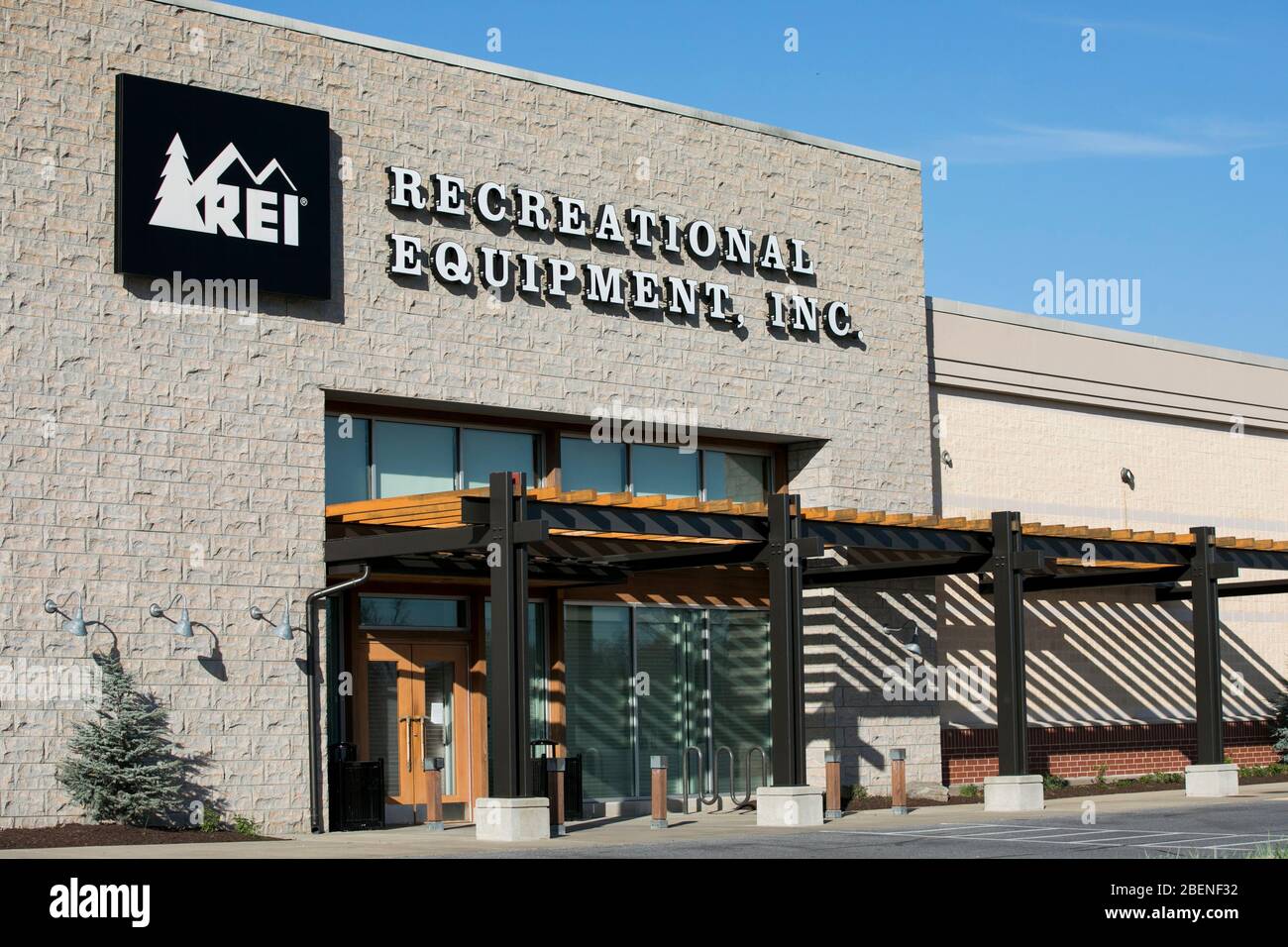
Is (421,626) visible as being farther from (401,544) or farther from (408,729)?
(401,544)

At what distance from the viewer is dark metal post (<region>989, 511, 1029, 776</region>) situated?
25219mm

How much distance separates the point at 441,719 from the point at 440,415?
14.1 ft

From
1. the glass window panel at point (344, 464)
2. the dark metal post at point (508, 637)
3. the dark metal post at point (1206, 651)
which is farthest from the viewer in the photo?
the dark metal post at point (1206, 651)

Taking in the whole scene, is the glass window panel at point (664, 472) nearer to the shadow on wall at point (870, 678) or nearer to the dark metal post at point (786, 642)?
the shadow on wall at point (870, 678)

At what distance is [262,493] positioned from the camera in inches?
897

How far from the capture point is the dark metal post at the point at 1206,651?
28031 mm

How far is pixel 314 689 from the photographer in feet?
75.2

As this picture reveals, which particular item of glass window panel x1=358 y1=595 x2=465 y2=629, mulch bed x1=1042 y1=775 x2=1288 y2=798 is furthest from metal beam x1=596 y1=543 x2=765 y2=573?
mulch bed x1=1042 y1=775 x2=1288 y2=798

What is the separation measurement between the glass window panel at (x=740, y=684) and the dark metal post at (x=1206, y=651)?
6.74m

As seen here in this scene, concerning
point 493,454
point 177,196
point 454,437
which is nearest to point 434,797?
point 454,437

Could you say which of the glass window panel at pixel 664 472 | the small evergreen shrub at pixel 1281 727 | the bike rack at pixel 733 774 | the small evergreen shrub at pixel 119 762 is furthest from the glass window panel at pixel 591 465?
the small evergreen shrub at pixel 1281 727

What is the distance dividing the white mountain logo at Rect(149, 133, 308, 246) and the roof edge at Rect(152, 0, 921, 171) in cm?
182

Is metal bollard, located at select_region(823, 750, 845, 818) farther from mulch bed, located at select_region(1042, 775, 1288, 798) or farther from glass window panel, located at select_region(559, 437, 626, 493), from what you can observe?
mulch bed, located at select_region(1042, 775, 1288, 798)
